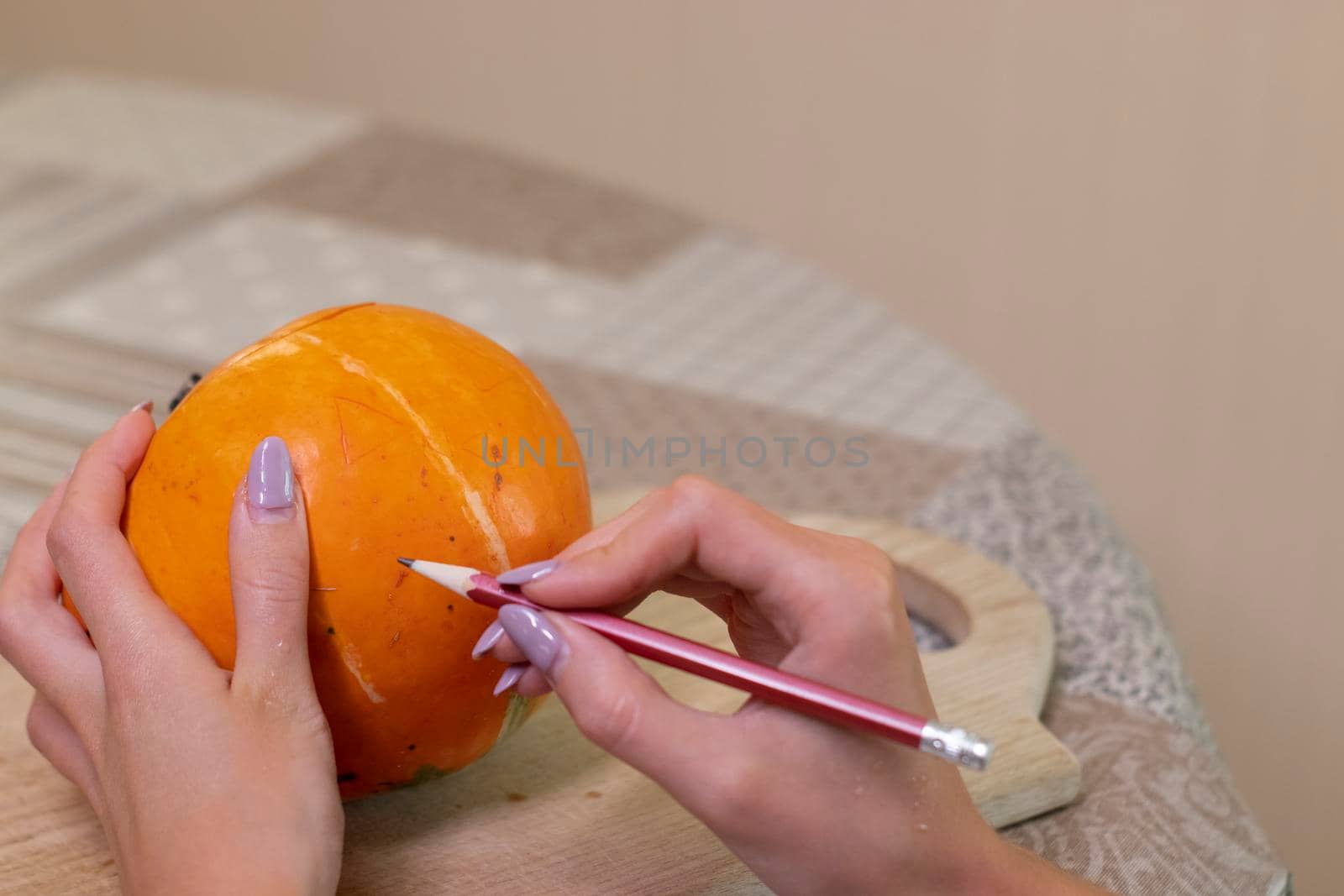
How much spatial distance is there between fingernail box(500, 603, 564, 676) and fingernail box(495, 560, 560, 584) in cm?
2

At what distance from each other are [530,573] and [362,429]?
→ 20 cm

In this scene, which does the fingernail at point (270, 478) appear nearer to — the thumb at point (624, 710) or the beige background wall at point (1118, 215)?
the thumb at point (624, 710)

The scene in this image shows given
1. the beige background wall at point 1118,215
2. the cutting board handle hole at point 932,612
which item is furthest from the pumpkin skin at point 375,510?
the beige background wall at point 1118,215

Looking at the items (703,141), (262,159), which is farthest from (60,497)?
(703,141)

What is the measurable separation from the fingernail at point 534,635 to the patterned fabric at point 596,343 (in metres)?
0.27

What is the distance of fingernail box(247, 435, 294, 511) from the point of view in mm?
910

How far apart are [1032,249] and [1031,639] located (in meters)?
1.93

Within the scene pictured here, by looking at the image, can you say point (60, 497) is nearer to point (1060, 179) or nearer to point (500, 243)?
point (500, 243)

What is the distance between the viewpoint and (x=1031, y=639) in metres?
1.29

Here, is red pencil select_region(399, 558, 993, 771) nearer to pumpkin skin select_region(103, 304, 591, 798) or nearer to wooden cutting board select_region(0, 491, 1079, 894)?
pumpkin skin select_region(103, 304, 591, 798)

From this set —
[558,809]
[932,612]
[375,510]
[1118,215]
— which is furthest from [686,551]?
[1118,215]

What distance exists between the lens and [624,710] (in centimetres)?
78

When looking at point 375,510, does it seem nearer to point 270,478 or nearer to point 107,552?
point 270,478

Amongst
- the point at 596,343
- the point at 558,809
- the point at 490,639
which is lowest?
the point at 558,809
